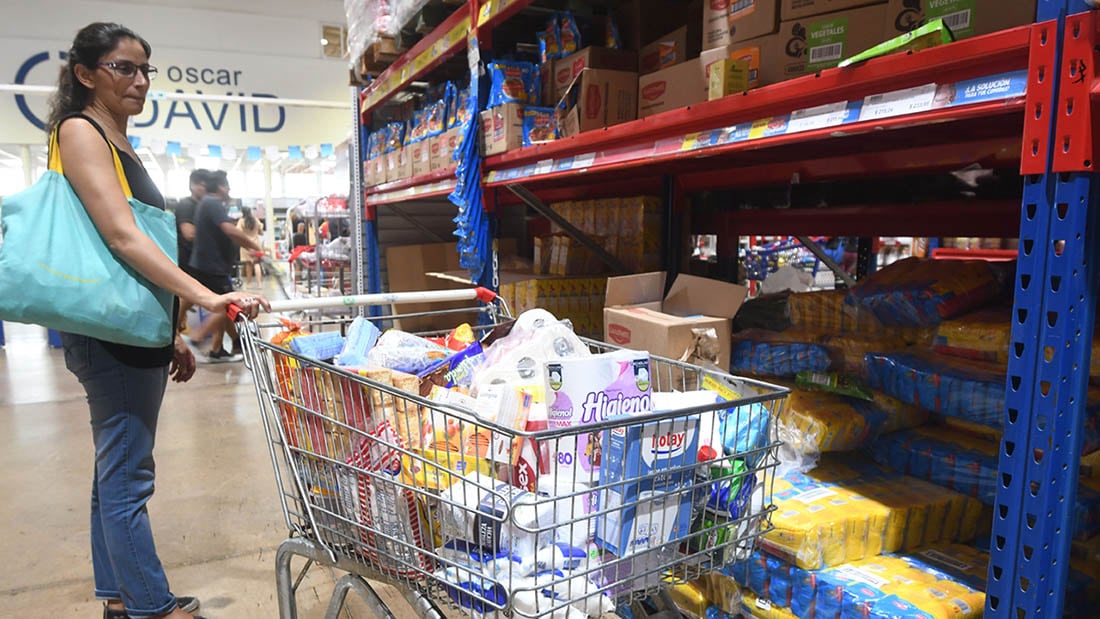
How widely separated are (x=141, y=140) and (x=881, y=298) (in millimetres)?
8709

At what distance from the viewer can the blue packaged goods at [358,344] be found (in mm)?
1330

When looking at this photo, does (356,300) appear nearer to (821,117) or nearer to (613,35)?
(821,117)

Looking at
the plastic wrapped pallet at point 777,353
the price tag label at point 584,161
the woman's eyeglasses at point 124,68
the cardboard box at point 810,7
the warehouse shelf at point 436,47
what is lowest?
the plastic wrapped pallet at point 777,353

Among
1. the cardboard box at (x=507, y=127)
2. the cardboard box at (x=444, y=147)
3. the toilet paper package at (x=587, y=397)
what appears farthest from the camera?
the cardboard box at (x=444, y=147)

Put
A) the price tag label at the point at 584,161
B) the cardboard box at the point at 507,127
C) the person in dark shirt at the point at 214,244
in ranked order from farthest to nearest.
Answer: the person in dark shirt at the point at 214,244 → the cardboard box at the point at 507,127 → the price tag label at the point at 584,161

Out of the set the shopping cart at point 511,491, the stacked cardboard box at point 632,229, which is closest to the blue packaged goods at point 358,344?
the shopping cart at point 511,491

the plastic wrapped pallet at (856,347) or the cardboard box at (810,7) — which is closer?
the cardboard box at (810,7)

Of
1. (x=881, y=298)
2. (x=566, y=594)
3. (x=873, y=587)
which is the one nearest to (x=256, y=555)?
(x=566, y=594)

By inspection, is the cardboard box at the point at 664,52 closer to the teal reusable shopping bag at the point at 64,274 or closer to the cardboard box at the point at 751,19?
the cardboard box at the point at 751,19

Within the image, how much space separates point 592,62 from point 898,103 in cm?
135

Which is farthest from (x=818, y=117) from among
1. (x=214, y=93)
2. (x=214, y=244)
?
(x=214, y=93)

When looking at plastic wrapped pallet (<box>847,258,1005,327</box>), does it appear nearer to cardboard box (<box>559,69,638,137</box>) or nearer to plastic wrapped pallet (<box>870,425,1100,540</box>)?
plastic wrapped pallet (<box>870,425,1100,540</box>)

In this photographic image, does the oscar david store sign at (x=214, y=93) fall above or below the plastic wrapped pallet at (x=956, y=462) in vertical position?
above

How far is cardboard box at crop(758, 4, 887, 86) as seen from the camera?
1362 mm
